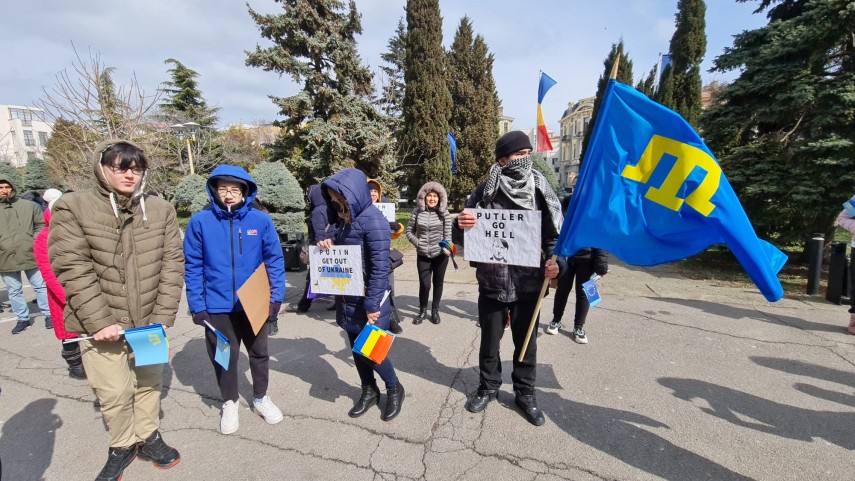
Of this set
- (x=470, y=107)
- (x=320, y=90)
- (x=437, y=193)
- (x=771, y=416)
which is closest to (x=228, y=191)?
(x=437, y=193)

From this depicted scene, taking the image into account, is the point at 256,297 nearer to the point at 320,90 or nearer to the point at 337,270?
the point at 337,270

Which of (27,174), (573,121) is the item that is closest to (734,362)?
(27,174)

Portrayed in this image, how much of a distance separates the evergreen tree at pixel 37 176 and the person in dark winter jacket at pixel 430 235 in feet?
87.9

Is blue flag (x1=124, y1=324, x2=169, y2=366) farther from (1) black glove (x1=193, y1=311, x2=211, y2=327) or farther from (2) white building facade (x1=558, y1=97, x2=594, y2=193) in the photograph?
(2) white building facade (x1=558, y1=97, x2=594, y2=193)

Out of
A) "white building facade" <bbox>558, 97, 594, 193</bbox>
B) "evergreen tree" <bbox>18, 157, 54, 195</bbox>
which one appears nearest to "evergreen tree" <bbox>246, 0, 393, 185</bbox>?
"evergreen tree" <bbox>18, 157, 54, 195</bbox>

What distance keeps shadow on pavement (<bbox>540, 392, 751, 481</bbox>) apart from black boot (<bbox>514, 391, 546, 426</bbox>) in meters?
0.14

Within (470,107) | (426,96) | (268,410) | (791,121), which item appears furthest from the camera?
(470,107)

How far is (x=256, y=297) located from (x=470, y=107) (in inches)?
927

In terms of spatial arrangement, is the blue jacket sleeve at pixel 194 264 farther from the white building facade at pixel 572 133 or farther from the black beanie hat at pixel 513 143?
the white building facade at pixel 572 133

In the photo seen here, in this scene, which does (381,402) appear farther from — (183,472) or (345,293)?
(183,472)

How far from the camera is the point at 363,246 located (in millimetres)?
2910

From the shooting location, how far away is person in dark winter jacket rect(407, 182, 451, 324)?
519cm

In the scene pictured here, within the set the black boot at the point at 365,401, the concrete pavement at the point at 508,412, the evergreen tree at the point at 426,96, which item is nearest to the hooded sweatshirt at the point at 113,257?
the concrete pavement at the point at 508,412

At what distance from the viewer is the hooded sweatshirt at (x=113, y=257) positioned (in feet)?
7.29
